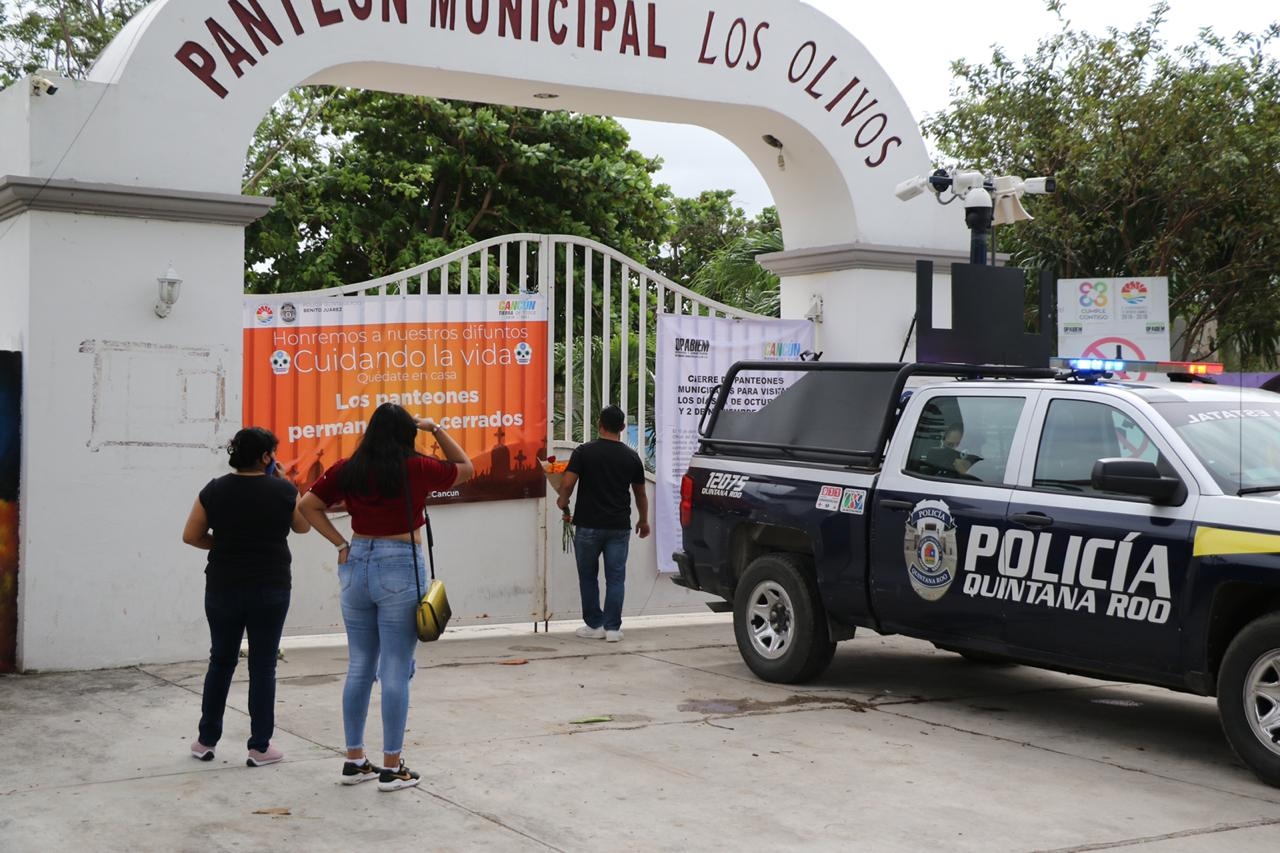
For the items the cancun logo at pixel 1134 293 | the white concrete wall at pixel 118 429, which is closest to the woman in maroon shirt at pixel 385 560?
the white concrete wall at pixel 118 429

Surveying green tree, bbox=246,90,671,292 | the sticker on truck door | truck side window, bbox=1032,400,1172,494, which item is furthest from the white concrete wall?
green tree, bbox=246,90,671,292

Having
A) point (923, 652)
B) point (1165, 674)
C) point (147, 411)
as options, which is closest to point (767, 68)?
point (923, 652)

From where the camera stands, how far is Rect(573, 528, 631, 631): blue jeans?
10.8 metres

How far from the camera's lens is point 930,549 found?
8.12m

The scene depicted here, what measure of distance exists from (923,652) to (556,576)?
2894mm

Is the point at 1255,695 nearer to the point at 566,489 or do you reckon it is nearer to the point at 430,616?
the point at 430,616

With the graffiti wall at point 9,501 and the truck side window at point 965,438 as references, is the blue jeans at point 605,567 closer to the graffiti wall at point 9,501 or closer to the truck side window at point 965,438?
the truck side window at point 965,438

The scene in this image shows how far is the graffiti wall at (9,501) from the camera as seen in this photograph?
9062 millimetres

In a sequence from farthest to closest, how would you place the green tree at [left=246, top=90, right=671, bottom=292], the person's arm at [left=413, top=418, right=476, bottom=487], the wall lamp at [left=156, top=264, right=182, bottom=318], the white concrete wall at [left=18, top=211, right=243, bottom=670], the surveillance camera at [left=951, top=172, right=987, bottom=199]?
the green tree at [left=246, top=90, right=671, bottom=292] → the surveillance camera at [left=951, top=172, right=987, bottom=199] → the wall lamp at [left=156, top=264, right=182, bottom=318] → the white concrete wall at [left=18, top=211, right=243, bottom=670] → the person's arm at [left=413, top=418, right=476, bottom=487]

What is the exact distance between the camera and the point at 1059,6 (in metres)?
19.3

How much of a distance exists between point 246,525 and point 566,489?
4.37m

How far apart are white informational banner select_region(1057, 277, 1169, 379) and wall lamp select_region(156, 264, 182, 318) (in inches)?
Answer: 362

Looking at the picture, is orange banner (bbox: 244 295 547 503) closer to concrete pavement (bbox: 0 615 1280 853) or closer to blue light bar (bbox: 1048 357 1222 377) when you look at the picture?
concrete pavement (bbox: 0 615 1280 853)

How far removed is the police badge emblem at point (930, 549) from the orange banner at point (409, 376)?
384cm
